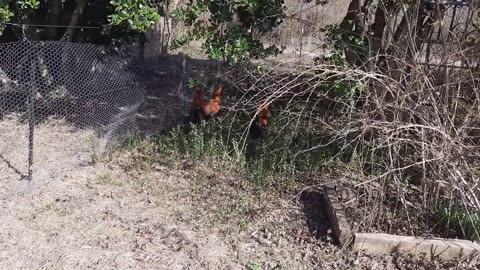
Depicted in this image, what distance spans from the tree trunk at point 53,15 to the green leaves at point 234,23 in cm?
178

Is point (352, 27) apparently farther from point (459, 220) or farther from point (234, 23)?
point (459, 220)

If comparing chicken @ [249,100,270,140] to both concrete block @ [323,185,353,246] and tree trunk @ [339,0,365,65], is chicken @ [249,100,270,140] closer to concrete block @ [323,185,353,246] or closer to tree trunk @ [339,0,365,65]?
tree trunk @ [339,0,365,65]

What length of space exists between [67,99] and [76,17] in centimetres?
98

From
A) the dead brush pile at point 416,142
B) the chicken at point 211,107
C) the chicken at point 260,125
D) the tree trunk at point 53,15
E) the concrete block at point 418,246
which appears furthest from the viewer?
the tree trunk at point 53,15

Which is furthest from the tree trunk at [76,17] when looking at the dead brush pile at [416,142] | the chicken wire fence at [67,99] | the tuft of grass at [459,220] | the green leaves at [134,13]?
the tuft of grass at [459,220]

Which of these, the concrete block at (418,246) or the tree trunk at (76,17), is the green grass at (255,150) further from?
the tree trunk at (76,17)

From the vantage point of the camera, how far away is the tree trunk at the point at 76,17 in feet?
19.0

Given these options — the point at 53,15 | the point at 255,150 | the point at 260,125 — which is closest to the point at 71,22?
the point at 53,15

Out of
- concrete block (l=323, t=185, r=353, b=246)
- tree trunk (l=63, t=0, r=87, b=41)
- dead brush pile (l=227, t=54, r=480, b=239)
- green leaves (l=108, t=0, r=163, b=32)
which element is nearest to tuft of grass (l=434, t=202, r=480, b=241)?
dead brush pile (l=227, t=54, r=480, b=239)

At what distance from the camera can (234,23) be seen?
508 cm

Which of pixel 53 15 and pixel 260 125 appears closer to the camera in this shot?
pixel 260 125

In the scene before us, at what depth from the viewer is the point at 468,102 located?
12.9ft

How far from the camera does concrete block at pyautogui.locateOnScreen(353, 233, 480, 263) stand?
11.7 feet

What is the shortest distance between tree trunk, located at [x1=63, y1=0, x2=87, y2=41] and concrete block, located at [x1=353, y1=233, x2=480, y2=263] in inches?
158
